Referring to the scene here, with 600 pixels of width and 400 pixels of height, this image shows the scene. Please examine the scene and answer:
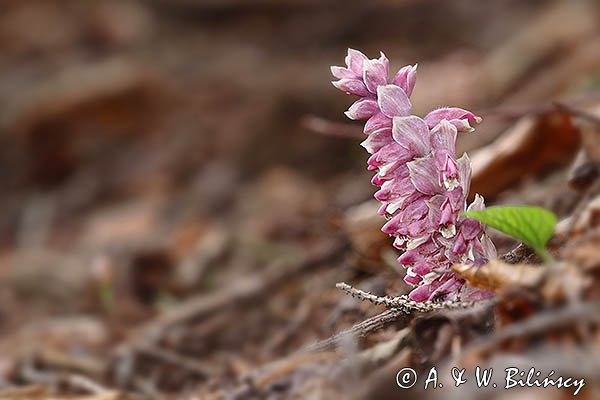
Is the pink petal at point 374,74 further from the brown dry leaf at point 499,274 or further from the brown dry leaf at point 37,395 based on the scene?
the brown dry leaf at point 37,395

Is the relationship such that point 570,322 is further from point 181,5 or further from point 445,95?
point 181,5

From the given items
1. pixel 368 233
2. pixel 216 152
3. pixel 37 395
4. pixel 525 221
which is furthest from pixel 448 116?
pixel 216 152

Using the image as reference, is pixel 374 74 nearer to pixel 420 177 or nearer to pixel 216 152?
pixel 420 177

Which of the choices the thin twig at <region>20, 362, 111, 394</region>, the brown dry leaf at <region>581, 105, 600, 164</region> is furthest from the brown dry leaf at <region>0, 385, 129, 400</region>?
the brown dry leaf at <region>581, 105, 600, 164</region>

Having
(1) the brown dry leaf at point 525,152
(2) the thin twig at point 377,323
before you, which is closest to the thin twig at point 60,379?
(2) the thin twig at point 377,323

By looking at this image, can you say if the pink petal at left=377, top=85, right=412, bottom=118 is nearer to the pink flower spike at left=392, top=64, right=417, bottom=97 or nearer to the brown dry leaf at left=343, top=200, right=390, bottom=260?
the pink flower spike at left=392, top=64, right=417, bottom=97

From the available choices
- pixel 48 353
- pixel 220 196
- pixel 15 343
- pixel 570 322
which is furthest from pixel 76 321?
pixel 570 322
